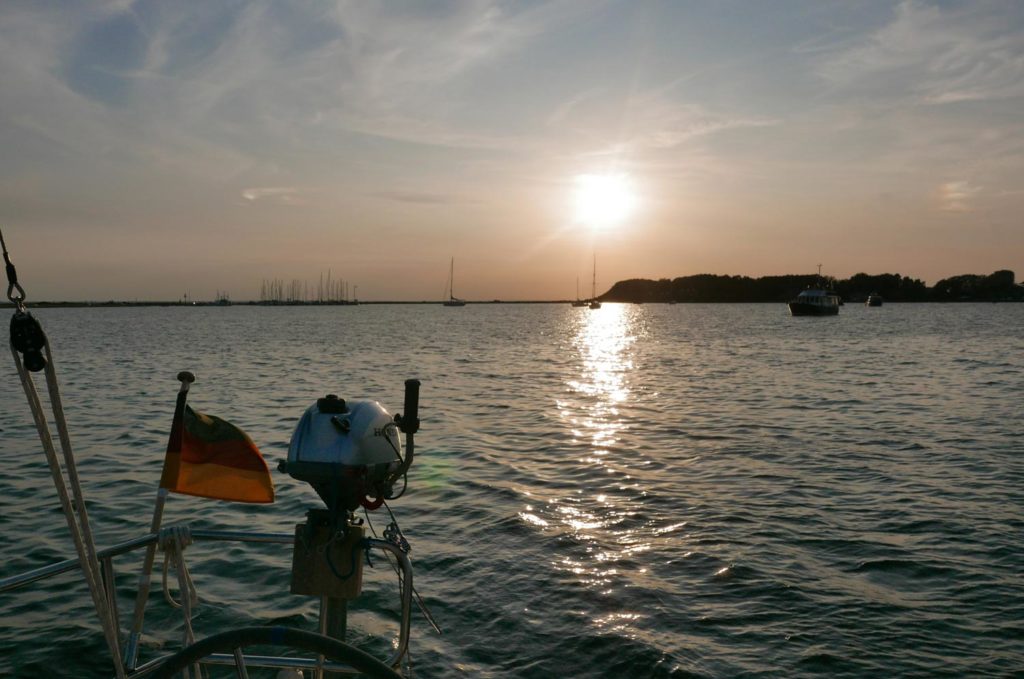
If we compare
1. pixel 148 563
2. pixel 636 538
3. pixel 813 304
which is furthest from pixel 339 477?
pixel 813 304

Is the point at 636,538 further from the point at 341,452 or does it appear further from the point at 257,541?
the point at 257,541

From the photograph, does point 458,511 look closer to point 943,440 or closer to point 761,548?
point 761,548

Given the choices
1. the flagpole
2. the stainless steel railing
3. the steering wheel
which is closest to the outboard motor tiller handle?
the stainless steel railing

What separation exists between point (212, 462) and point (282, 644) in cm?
261

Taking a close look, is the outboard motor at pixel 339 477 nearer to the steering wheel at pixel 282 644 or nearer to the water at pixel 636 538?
the steering wheel at pixel 282 644

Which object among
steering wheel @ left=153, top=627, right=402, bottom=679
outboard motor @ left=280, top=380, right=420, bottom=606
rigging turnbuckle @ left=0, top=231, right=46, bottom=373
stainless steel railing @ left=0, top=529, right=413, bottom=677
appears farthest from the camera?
outboard motor @ left=280, top=380, right=420, bottom=606

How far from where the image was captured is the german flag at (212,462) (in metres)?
4.96

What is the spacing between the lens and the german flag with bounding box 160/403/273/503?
4961 mm

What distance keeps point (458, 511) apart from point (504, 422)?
39.0ft

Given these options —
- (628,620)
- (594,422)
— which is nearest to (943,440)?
(594,422)

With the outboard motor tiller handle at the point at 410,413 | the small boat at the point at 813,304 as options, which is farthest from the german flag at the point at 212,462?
the small boat at the point at 813,304

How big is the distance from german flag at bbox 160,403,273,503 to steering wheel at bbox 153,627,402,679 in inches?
89.5

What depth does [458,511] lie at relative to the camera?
14.7 meters

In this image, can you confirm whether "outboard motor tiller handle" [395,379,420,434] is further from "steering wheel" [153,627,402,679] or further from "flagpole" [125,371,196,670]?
"steering wheel" [153,627,402,679]
